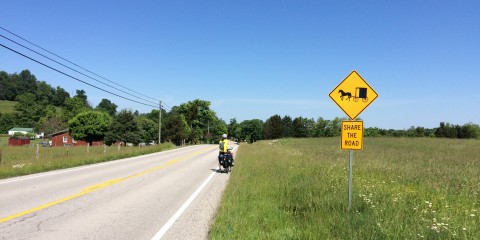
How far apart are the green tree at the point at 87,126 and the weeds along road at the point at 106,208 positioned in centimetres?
8554

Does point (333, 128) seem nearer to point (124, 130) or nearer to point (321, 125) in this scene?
point (321, 125)

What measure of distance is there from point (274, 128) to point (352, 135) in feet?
422

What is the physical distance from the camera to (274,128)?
136m

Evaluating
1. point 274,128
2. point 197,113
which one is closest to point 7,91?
point 197,113

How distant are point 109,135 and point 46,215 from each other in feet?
258

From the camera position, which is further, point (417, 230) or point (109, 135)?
point (109, 135)

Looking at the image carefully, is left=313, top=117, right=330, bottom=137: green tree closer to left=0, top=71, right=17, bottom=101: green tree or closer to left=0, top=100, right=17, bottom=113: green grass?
left=0, top=100, right=17, bottom=113: green grass

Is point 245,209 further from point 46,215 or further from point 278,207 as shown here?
point 46,215

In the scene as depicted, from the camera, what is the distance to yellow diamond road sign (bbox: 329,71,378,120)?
27.2 ft

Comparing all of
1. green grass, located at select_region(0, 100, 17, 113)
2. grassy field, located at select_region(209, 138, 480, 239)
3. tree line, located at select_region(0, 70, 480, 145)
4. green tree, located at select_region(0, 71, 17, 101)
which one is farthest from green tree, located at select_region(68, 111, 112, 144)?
green tree, located at select_region(0, 71, 17, 101)

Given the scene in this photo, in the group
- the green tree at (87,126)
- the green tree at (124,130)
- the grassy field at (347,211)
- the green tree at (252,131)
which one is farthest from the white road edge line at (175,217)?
the green tree at (252,131)

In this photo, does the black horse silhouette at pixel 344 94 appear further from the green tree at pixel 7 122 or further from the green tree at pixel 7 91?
the green tree at pixel 7 91

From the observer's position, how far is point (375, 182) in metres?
11.1

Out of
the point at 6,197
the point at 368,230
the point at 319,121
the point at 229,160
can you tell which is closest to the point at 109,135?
the point at 229,160
